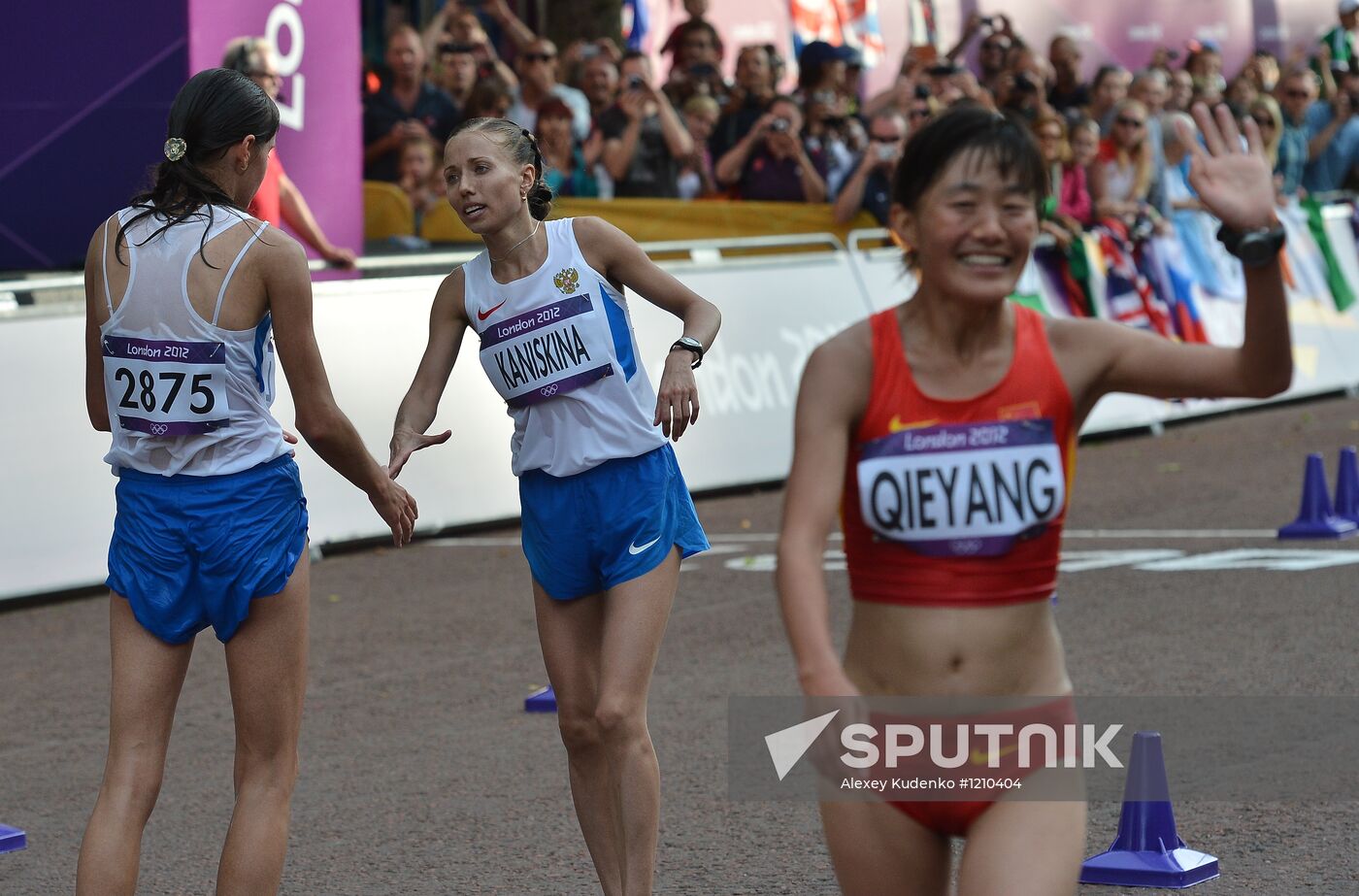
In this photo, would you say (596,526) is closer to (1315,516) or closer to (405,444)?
(405,444)

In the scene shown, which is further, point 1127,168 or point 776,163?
point 1127,168

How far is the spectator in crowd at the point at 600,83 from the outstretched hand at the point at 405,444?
11006 mm

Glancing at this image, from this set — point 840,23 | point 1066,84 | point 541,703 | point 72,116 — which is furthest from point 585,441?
point 840,23

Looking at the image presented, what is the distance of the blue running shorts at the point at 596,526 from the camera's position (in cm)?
532

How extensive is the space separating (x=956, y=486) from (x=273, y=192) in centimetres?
860

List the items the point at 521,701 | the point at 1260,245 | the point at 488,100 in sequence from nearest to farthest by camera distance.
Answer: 1. the point at 1260,245
2. the point at 521,701
3. the point at 488,100

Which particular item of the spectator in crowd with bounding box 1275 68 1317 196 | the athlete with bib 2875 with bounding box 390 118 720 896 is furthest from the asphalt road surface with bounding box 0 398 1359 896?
the spectator in crowd with bounding box 1275 68 1317 196

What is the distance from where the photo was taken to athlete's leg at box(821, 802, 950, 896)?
3.62m

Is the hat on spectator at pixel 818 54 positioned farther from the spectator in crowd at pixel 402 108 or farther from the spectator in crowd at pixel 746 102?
the spectator in crowd at pixel 402 108

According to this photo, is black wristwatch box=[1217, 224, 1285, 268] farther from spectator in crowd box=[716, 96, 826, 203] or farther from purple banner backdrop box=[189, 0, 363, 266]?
spectator in crowd box=[716, 96, 826, 203]

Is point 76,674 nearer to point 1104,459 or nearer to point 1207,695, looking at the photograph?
point 1207,695

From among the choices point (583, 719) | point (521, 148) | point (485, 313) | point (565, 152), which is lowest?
point (583, 719)

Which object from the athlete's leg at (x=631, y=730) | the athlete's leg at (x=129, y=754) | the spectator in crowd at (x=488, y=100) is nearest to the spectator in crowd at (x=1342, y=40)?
the spectator in crowd at (x=488, y=100)

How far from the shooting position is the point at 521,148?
551 centimetres
